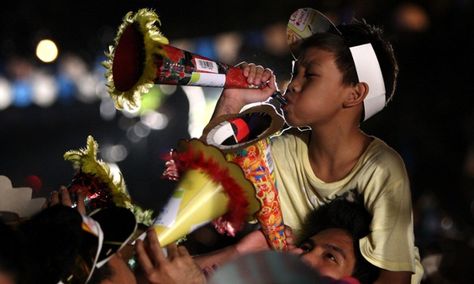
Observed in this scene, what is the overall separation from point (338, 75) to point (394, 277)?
0.87 m

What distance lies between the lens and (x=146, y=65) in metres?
2.58

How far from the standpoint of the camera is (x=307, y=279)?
151 cm

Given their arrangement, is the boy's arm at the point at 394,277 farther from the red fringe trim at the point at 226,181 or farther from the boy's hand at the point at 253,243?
the red fringe trim at the point at 226,181

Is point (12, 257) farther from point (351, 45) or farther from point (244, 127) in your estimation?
point (351, 45)

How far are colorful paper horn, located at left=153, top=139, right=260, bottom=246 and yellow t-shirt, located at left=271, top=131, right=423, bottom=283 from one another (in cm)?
67

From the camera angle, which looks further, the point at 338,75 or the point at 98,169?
the point at 338,75

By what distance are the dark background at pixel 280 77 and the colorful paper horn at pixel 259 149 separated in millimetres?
620

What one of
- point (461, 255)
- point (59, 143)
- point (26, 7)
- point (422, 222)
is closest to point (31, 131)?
point (59, 143)

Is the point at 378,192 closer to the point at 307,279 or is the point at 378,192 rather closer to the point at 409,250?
the point at 409,250

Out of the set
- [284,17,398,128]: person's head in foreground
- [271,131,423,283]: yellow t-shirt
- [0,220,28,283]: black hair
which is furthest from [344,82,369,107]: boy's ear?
[0,220,28,283]: black hair

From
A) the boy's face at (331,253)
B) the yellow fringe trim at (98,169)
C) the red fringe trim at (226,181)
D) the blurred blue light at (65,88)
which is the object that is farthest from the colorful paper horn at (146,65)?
the blurred blue light at (65,88)

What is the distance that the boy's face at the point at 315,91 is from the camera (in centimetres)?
294

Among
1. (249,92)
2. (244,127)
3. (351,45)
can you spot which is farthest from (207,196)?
(351,45)

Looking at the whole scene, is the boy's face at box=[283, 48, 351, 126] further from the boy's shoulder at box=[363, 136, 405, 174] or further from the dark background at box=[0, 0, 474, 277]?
the dark background at box=[0, 0, 474, 277]
